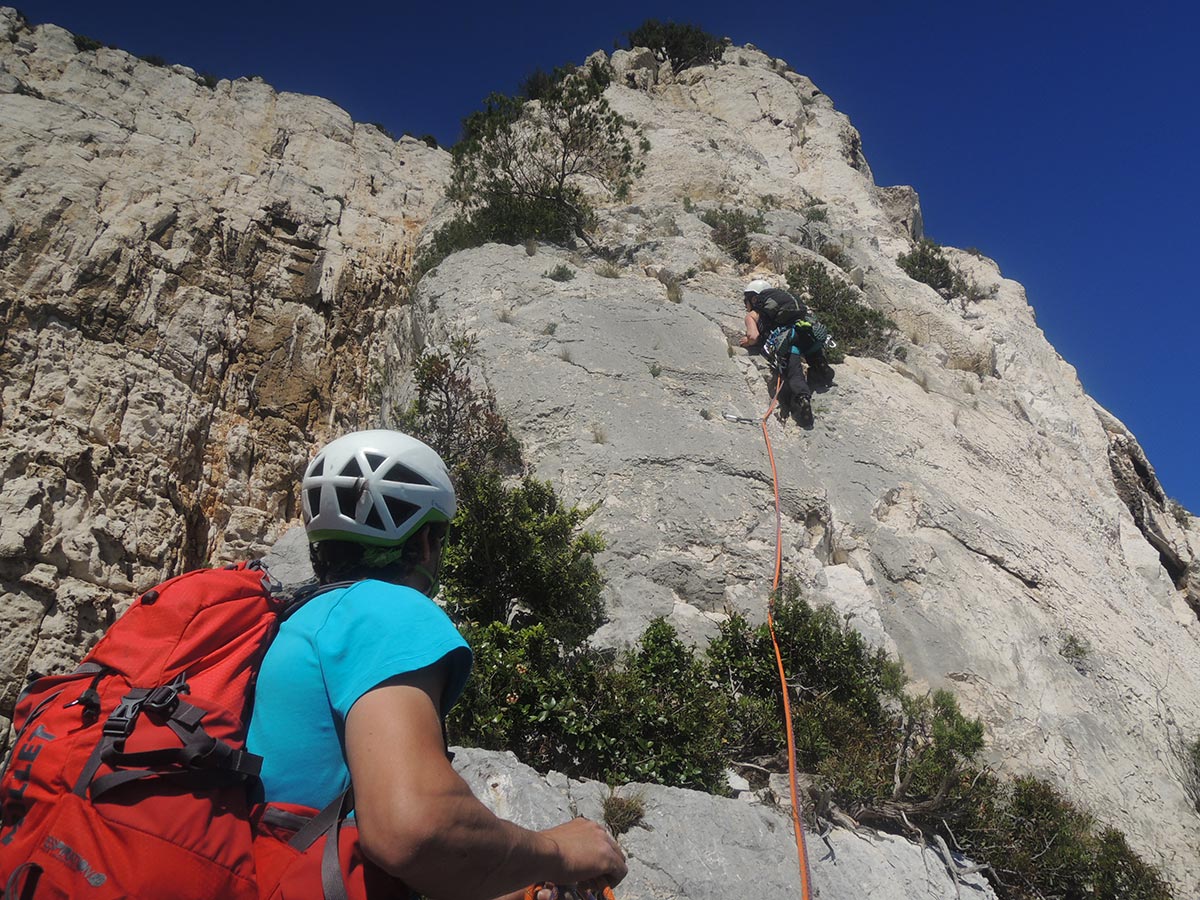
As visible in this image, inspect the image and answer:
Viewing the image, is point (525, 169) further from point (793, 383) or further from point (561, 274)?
point (793, 383)

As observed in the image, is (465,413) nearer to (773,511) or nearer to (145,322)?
(773,511)

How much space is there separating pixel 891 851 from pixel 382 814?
14.7ft

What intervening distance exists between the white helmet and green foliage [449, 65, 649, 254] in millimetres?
11469

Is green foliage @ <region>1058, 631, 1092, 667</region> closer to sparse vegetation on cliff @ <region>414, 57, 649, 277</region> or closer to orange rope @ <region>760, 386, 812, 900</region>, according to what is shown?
orange rope @ <region>760, 386, 812, 900</region>

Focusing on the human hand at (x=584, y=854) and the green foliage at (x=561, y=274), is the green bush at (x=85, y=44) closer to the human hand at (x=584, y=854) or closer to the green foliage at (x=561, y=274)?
the green foliage at (x=561, y=274)

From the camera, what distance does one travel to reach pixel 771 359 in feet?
34.8

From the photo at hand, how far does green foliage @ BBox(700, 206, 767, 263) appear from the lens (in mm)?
14076

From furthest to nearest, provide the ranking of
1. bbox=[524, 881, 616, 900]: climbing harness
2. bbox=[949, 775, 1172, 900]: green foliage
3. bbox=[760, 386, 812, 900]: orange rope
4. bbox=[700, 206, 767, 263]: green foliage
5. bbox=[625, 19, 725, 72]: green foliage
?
bbox=[625, 19, 725, 72]: green foliage, bbox=[700, 206, 767, 263]: green foliage, bbox=[949, 775, 1172, 900]: green foliage, bbox=[760, 386, 812, 900]: orange rope, bbox=[524, 881, 616, 900]: climbing harness

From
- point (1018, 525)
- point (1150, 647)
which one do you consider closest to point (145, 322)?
point (1018, 525)

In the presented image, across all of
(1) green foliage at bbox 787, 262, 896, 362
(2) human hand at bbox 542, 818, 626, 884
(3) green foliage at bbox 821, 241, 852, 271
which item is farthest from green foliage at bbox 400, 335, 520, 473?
(3) green foliage at bbox 821, 241, 852, 271

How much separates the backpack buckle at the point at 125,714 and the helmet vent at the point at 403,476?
0.91m

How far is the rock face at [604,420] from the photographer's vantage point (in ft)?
23.7

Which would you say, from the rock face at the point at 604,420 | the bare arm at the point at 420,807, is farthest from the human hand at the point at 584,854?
the rock face at the point at 604,420

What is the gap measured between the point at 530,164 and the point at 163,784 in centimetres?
1471
